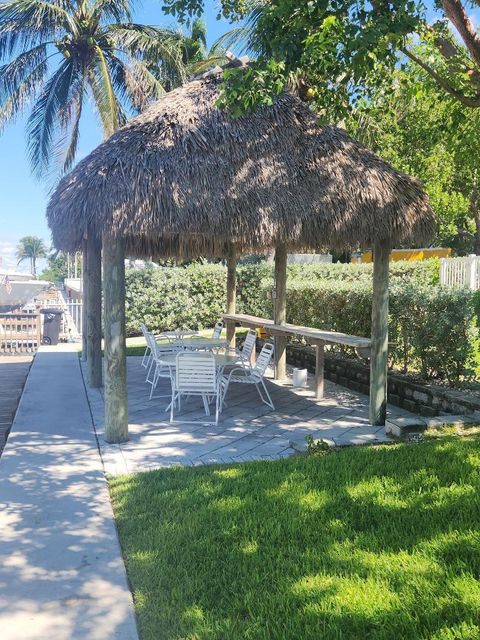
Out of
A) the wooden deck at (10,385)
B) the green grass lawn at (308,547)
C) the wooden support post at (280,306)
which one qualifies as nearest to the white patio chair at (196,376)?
the green grass lawn at (308,547)

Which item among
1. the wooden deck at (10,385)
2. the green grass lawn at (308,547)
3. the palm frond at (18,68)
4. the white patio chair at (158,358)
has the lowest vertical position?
the wooden deck at (10,385)

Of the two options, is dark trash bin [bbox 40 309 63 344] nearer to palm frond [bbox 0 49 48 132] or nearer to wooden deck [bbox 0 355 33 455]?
wooden deck [bbox 0 355 33 455]

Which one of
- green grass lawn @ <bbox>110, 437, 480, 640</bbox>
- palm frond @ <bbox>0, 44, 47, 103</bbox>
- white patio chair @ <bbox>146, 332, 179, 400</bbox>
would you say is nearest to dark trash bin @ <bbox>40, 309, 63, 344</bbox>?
white patio chair @ <bbox>146, 332, 179, 400</bbox>

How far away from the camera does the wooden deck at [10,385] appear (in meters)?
7.36

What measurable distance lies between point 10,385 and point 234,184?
6.07 metres

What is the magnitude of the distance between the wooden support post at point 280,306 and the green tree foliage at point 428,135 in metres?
Result: 2.49

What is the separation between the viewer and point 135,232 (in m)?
5.95

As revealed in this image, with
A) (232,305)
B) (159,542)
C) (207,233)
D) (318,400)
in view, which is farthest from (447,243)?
(159,542)

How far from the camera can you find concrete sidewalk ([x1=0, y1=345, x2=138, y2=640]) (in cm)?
291

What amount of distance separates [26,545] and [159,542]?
0.88m

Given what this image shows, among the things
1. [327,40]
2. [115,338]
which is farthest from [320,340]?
[327,40]

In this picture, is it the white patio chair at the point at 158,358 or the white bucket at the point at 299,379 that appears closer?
the white patio chair at the point at 158,358

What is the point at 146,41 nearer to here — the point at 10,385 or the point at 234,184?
the point at 10,385

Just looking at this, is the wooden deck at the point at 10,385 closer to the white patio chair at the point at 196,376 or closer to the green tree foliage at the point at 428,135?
the white patio chair at the point at 196,376
